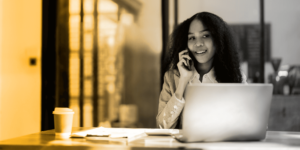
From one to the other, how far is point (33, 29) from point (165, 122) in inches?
84.6

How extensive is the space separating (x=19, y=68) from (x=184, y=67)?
2043mm

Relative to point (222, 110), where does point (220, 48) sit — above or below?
above

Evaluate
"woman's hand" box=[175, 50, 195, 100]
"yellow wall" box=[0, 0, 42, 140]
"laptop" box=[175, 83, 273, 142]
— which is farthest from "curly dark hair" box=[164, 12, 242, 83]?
"yellow wall" box=[0, 0, 42, 140]

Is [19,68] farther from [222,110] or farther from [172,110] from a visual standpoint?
[222,110]

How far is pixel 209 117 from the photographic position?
3.08 ft

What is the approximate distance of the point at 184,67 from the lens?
1.90 m

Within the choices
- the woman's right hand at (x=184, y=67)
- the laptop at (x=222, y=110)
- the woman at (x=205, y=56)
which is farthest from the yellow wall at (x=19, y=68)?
the laptop at (x=222, y=110)

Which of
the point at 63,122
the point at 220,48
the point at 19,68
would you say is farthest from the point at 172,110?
the point at 19,68

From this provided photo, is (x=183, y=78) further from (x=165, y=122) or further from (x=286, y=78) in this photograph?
(x=286, y=78)

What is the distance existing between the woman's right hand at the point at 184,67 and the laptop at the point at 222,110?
844mm

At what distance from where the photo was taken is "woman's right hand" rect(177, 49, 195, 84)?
1.82m

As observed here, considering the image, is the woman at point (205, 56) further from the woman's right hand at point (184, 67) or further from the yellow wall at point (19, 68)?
the yellow wall at point (19, 68)

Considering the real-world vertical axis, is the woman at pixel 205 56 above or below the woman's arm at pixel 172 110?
above

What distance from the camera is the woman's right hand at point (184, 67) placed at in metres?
1.82
